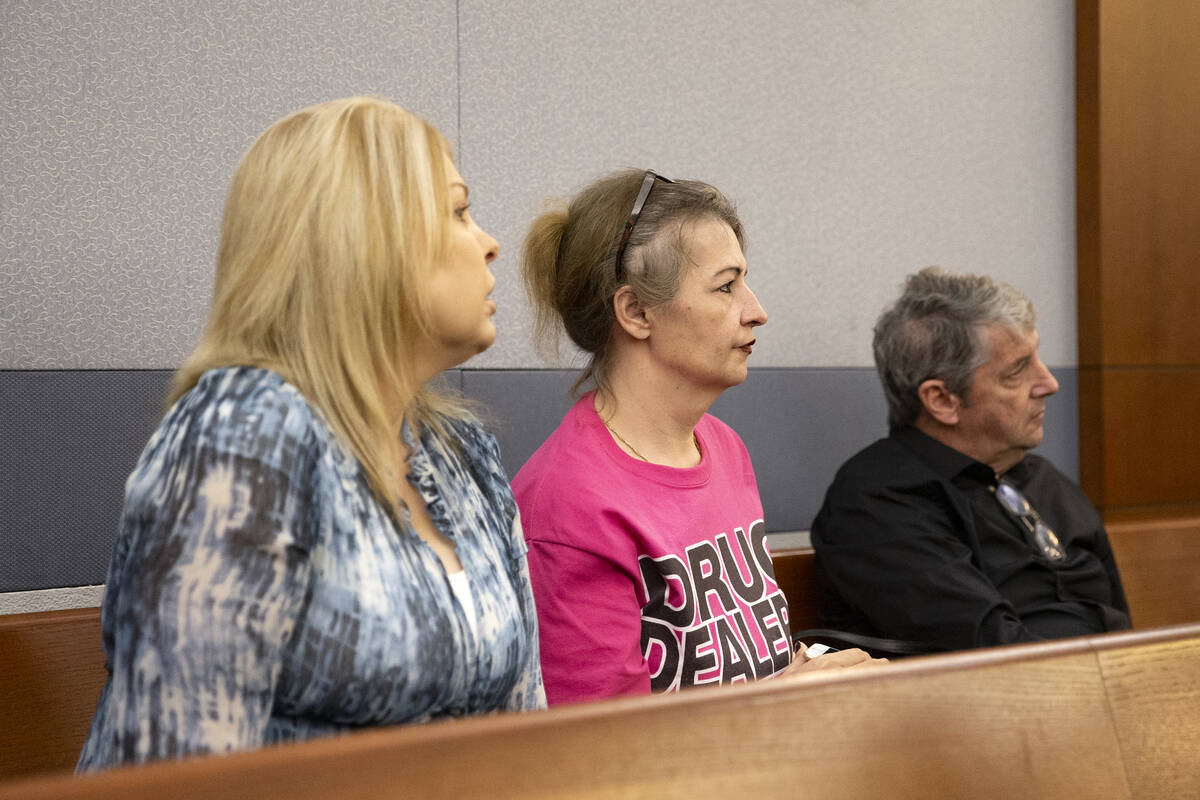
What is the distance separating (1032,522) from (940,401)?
337 mm

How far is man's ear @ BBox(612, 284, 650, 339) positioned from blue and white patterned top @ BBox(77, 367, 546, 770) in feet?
2.35

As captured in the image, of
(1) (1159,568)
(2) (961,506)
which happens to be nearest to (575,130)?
(2) (961,506)

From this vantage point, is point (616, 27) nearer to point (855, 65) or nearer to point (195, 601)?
point (855, 65)

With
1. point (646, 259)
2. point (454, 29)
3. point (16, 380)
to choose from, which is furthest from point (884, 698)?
point (454, 29)

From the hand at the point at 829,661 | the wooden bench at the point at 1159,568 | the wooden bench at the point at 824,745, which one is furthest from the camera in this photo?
the wooden bench at the point at 1159,568

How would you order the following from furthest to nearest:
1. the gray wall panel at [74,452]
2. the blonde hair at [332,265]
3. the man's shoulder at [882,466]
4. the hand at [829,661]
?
the man's shoulder at [882,466], the gray wall panel at [74,452], the hand at [829,661], the blonde hair at [332,265]

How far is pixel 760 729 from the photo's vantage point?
90 cm

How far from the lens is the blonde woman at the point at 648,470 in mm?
1555

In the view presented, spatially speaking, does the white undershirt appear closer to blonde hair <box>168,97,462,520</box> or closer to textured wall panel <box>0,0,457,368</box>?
blonde hair <box>168,97,462,520</box>

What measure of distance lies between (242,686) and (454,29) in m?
1.60

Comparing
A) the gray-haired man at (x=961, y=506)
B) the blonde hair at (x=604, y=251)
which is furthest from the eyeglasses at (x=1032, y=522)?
the blonde hair at (x=604, y=251)

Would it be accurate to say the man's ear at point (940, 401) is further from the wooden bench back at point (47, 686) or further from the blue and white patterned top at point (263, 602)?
the wooden bench back at point (47, 686)

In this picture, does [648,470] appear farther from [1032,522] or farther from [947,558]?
[1032,522]

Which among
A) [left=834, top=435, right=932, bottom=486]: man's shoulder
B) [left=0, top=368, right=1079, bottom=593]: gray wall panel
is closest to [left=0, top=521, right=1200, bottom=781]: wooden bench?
[left=0, top=368, right=1079, bottom=593]: gray wall panel
